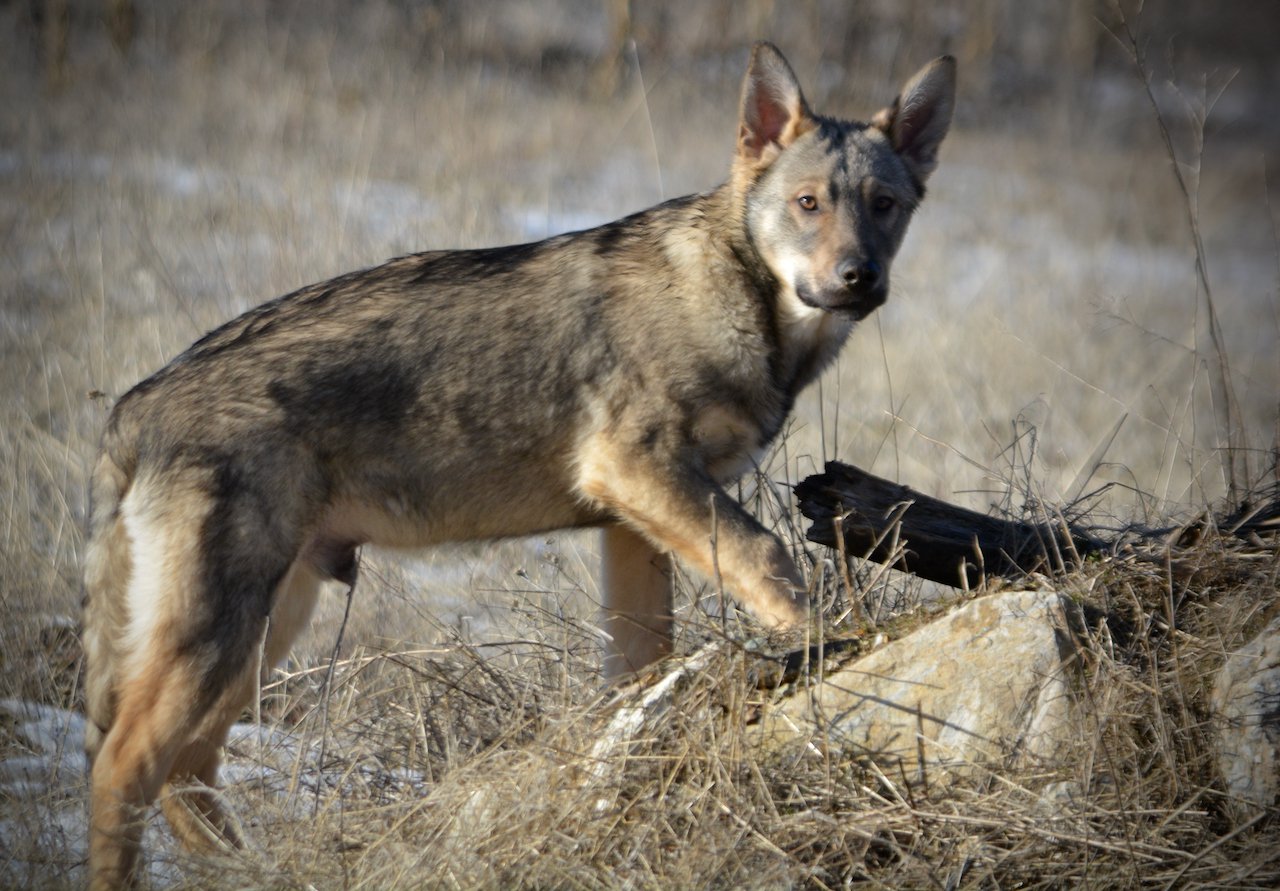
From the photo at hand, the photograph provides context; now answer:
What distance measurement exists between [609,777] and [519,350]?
1.66 meters

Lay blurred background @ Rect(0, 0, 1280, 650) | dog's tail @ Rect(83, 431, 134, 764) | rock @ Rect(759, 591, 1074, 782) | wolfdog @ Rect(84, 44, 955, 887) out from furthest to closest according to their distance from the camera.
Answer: blurred background @ Rect(0, 0, 1280, 650) < dog's tail @ Rect(83, 431, 134, 764) < wolfdog @ Rect(84, 44, 955, 887) < rock @ Rect(759, 591, 1074, 782)

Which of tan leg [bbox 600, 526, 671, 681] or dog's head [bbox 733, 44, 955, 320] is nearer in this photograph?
dog's head [bbox 733, 44, 955, 320]

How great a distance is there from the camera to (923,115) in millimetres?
4887

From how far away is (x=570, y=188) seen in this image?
1306cm

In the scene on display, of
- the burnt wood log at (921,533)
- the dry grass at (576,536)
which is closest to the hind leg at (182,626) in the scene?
the dry grass at (576,536)

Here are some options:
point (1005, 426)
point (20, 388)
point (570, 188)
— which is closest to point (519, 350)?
point (20, 388)

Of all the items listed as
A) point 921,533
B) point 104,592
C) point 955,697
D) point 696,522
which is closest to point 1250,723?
point 955,697

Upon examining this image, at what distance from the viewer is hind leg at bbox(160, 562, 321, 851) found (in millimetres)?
3895

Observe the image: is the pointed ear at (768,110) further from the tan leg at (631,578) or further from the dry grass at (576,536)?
the tan leg at (631,578)

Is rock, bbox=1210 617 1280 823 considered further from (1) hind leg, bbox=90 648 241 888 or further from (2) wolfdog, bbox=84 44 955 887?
(1) hind leg, bbox=90 648 241 888

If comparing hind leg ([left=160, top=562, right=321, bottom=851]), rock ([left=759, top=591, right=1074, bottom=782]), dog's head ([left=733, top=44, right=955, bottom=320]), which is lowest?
hind leg ([left=160, top=562, right=321, bottom=851])

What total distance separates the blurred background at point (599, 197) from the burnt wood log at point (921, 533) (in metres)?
0.35

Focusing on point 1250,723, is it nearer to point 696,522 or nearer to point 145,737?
point 696,522

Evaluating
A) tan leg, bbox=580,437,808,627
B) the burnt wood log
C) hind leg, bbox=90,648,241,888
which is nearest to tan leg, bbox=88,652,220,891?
hind leg, bbox=90,648,241,888
